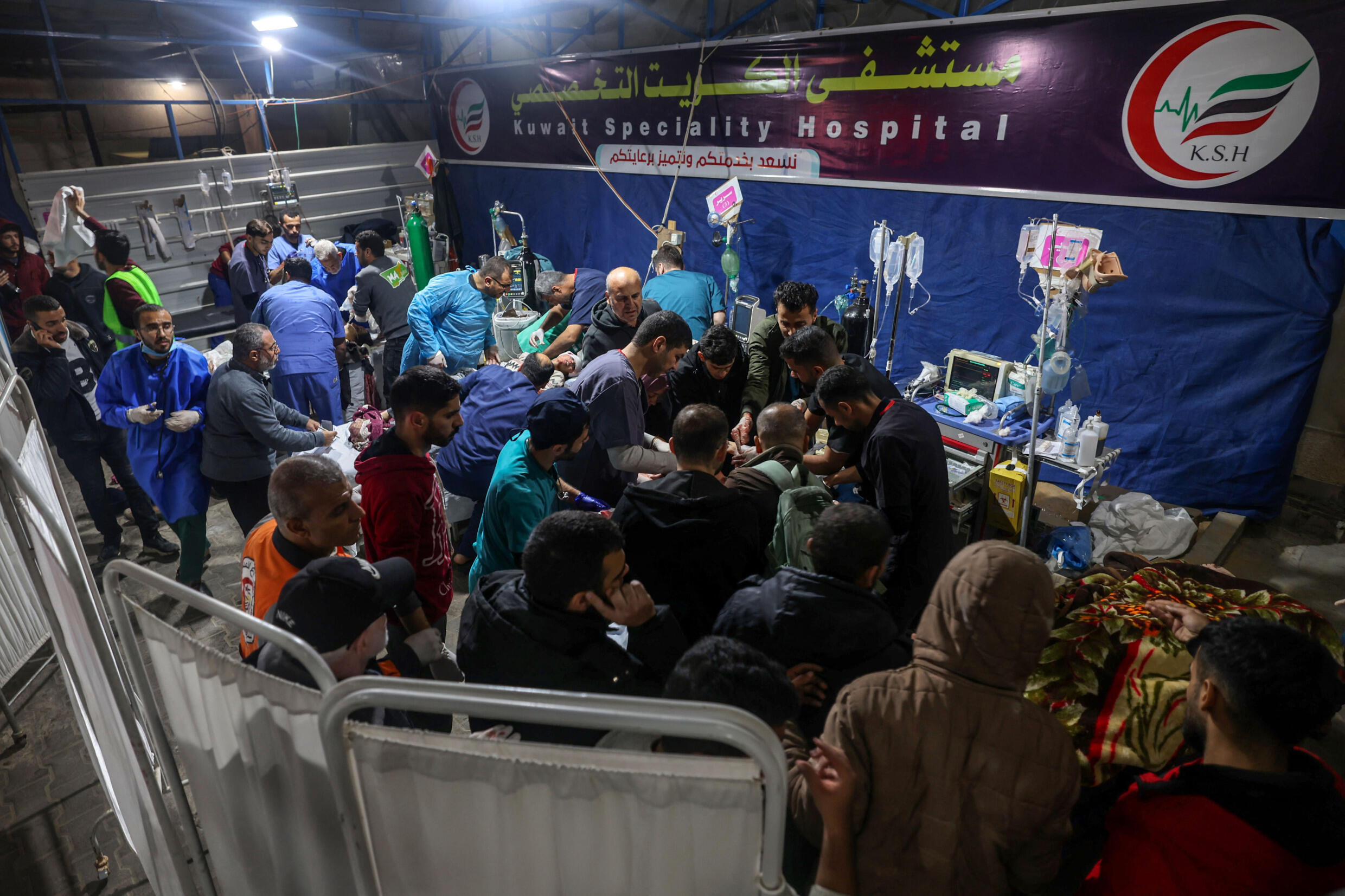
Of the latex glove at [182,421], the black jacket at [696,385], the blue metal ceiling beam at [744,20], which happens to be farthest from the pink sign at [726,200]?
the latex glove at [182,421]

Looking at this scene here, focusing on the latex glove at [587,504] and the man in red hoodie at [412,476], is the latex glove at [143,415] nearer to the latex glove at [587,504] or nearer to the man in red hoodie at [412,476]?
the man in red hoodie at [412,476]

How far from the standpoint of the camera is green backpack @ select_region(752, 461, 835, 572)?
8.10ft

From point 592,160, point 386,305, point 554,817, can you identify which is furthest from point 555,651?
point 592,160

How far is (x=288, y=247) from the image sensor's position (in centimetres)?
696

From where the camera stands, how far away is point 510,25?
8602mm

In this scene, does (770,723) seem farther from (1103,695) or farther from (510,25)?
(510,25)

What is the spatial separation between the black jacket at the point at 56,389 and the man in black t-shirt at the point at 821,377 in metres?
3.83

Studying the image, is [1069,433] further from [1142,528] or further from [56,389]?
[56,389]

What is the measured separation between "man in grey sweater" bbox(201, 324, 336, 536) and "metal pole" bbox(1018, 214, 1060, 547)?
3.53 metres

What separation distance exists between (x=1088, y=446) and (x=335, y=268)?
5.87m

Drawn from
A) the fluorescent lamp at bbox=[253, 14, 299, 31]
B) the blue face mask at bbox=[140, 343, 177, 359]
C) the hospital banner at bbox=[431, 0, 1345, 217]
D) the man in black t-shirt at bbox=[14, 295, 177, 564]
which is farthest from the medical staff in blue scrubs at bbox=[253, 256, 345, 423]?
the fluorescent lamp at bbox=[253, 14, 299, 31]

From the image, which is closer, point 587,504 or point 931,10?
point 587,504

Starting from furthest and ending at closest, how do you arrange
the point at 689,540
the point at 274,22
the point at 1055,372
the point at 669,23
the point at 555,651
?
the point at 274,22 → the point at 669,23 → the point at 1055,372 → the point at 689,540 → the point at 555,651

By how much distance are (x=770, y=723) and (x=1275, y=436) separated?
4.43 metres
